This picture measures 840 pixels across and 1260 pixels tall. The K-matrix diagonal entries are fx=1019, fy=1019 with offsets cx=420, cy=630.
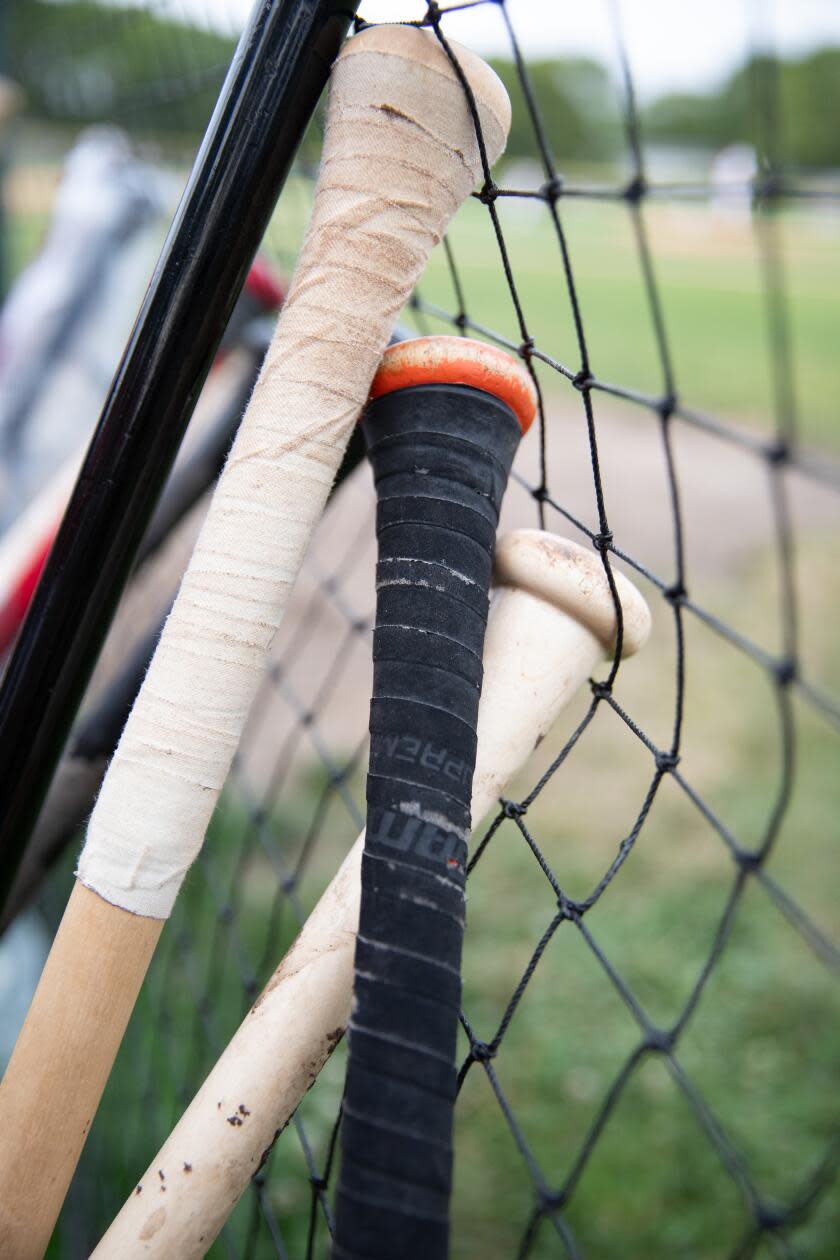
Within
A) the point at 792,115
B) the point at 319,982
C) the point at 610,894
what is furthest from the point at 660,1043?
the point at 792,115

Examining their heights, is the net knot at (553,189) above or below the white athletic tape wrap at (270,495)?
above

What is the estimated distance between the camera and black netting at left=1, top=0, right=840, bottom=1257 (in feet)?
1.77

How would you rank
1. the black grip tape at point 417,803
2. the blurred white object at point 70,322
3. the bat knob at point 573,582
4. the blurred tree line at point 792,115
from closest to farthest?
the black grip tape at point 417,803 < the bat knob at point 573,582 < the blurred white object at point 70,322 < the blurred tree line at point 792,115

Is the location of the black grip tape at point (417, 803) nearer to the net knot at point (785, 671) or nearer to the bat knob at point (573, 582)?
the bat knob at point (573, 582)

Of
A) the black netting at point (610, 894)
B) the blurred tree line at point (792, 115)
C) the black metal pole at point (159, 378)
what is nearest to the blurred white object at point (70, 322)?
the black netting at point (610, 894)

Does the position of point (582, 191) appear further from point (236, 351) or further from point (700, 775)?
point (700, 775)

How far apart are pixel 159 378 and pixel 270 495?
3.9 inches

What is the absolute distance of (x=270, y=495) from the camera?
19.1 inches

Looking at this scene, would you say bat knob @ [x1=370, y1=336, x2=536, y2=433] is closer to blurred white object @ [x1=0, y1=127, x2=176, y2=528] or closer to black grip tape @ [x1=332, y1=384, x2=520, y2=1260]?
black grip tape @ [x1=332, y1=384, x2=520, y2=1260]

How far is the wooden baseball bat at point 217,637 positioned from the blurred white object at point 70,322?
3.33 feet

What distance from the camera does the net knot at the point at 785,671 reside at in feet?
1.59

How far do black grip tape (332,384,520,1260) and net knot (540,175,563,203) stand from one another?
15 centimetres

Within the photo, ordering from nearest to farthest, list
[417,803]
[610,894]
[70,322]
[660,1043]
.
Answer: [417,803] → [660,1043] → [70,322] → [610,894]

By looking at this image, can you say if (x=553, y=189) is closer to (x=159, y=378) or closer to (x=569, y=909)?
(x=159, y=378)
